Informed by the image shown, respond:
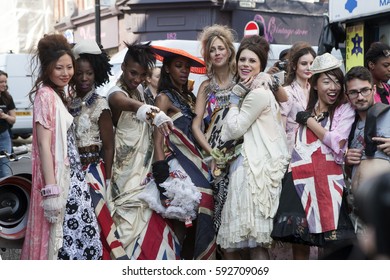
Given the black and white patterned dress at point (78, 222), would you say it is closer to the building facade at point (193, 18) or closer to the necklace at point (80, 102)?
the necklace at point (80, 102)

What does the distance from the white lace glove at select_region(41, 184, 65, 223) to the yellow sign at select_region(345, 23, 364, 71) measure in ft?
16.1

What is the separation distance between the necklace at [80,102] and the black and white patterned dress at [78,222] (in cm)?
18

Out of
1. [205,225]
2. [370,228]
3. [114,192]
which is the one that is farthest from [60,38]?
[370,228]

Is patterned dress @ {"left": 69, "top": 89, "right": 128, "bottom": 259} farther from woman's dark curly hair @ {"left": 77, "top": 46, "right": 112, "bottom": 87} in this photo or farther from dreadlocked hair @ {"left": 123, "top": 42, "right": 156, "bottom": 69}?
dreadlocked hair @ {"left": 123, "top": 42, "right": 156, "bottom": 69}

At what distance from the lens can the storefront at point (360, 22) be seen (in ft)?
26.0

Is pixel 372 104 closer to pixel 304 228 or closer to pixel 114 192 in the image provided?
pixel 304 228

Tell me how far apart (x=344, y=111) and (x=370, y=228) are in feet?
11.0

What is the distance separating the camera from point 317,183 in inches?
166

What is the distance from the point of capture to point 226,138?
447 centimetres

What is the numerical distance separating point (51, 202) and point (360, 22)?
17.7 feet

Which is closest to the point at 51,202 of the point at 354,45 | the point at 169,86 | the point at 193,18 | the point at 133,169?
the point at 133,169

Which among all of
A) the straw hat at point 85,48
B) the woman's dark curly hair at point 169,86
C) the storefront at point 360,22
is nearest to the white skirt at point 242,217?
the woman's dark curly hair at point 169,86

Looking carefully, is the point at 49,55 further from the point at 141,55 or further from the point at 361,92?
the point at 361,92
